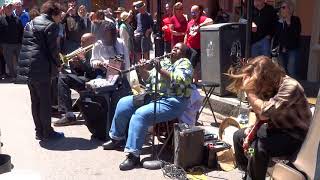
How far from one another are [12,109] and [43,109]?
2.37 meters

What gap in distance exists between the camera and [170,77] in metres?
5.54

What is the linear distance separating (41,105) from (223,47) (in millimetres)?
Answer: 2931

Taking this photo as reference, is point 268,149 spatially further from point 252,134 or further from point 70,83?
point 70,83

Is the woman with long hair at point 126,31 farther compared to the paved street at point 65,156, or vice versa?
the woman with long hair at point 126,31

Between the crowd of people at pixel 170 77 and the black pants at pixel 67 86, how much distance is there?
0.05ft

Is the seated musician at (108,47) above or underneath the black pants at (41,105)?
above

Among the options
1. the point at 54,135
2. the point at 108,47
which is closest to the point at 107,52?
the point at 108,47

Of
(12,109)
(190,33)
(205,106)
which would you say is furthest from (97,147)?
(190,33)

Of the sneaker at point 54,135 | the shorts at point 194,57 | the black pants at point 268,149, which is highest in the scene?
the shorts at point 194,57

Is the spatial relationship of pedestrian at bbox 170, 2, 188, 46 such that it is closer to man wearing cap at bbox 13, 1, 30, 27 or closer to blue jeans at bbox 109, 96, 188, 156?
man wearing cap at bbox 13, 1, 30, 27

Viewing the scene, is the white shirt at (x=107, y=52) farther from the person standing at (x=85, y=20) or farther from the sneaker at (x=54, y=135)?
the person standing at (x=85, y=20)

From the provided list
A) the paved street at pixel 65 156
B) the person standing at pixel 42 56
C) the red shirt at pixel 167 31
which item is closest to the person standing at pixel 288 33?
the paved street at pixel 65 156

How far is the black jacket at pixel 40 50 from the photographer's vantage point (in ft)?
20.7

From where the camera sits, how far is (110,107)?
6.55m
